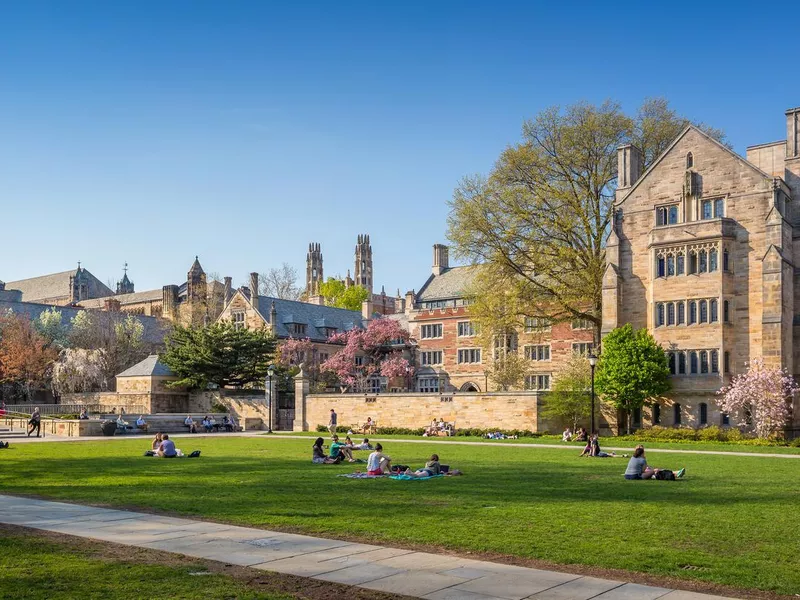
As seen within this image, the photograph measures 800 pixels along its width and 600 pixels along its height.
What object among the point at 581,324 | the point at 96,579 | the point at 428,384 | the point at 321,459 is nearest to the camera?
the point at 96,579

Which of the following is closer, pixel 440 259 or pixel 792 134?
pixel 792 134

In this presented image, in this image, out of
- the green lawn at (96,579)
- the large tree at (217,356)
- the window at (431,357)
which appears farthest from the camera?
the window at (431,357)

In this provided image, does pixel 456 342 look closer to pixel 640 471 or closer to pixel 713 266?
pixel 713 266

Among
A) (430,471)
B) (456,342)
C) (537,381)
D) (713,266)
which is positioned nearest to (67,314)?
(456,342)

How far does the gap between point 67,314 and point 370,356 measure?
32915 mm

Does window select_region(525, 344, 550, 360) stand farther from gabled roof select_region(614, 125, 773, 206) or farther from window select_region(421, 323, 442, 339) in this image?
gabled roof select_region(614, 125, 773, 206)

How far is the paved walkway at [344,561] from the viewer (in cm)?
973

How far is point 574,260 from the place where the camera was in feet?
169

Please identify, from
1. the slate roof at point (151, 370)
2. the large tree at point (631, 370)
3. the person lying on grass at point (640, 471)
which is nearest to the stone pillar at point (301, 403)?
the slate roof at point (151, 370)

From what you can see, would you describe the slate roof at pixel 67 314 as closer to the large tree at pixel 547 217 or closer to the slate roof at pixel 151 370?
the slate roof at pixel 151 370

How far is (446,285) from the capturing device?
77062 mm

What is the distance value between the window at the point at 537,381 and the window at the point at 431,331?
11.1 metres

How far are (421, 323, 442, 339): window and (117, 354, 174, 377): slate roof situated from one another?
74.8 ft

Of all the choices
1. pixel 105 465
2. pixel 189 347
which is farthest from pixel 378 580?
pixel 189 347
